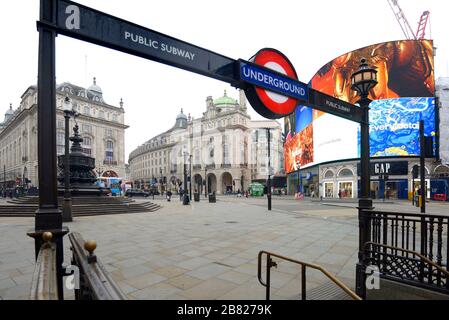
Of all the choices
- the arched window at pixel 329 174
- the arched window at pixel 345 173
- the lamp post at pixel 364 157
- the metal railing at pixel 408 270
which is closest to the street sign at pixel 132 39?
the lamp post at pixel 364 157

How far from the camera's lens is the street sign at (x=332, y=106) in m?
5.45

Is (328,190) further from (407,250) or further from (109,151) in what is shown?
(109,151)

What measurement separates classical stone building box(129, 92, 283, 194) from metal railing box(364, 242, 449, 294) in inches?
2623

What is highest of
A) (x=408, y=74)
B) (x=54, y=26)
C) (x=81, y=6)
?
(x=408, y=74)

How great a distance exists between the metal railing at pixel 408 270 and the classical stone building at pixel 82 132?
64.9 m

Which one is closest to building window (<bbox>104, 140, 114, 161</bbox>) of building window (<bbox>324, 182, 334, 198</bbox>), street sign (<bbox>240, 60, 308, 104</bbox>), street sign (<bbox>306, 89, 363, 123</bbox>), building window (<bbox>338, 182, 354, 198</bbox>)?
building window (<bbox>324, 182, 334, 198</bbox>)

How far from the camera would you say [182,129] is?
101938mm

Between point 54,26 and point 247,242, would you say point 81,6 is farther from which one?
point 247,242

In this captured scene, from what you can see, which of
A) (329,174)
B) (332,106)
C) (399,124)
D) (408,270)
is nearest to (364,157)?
(332,106)

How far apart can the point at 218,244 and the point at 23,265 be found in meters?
4.79

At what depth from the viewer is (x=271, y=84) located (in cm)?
437

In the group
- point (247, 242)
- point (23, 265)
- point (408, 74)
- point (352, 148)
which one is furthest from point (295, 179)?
point (23, 265)

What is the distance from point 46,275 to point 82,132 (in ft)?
245

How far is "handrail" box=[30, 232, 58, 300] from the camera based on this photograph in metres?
1.60
